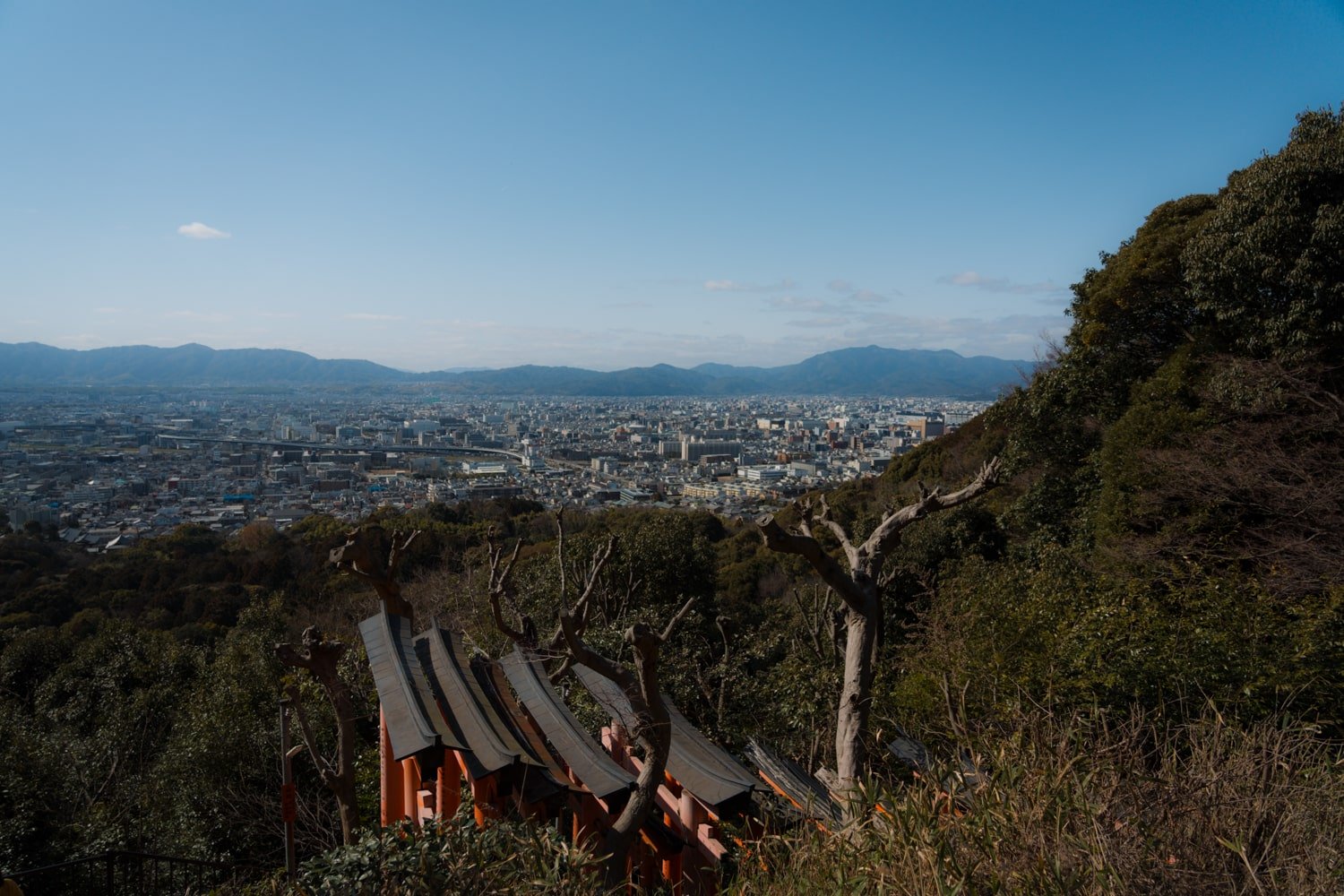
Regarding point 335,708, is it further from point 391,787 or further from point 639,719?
point 639,719

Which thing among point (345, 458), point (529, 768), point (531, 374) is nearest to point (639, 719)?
point (529, 768)

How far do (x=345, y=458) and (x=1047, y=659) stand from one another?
37348 mm

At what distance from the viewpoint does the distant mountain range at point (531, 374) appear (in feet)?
217

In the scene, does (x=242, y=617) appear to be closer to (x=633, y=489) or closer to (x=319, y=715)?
(x=319, y=715)

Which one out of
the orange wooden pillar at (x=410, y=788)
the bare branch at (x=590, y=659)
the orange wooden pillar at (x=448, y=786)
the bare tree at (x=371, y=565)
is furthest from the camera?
the bare tree at (x=371, y=565)

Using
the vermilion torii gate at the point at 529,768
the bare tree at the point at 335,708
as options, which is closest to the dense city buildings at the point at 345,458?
the vermilion torii gate at the point at 529,768

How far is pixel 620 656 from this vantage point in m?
7.32

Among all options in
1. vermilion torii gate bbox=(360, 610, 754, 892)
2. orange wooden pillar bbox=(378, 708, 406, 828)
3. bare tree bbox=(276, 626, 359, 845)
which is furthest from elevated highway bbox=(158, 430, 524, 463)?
bare tree bbox=(276, 626, 359, 845)

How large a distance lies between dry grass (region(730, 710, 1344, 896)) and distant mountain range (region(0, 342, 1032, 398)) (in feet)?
176

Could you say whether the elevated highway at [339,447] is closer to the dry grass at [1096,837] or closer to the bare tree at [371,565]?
the bare tree at [371,565]

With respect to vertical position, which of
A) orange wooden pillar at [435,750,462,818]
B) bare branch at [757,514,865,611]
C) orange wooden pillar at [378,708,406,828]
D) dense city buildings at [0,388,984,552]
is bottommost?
dense city buildings at [0,388,984,552]

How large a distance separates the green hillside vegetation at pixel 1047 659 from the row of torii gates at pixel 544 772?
52cm

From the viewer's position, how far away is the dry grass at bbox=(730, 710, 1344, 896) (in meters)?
2.19

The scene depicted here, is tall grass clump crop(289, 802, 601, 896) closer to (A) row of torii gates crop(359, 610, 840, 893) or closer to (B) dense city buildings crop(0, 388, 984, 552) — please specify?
(A) row of torii gates crop(359, 610, 840, 893)
